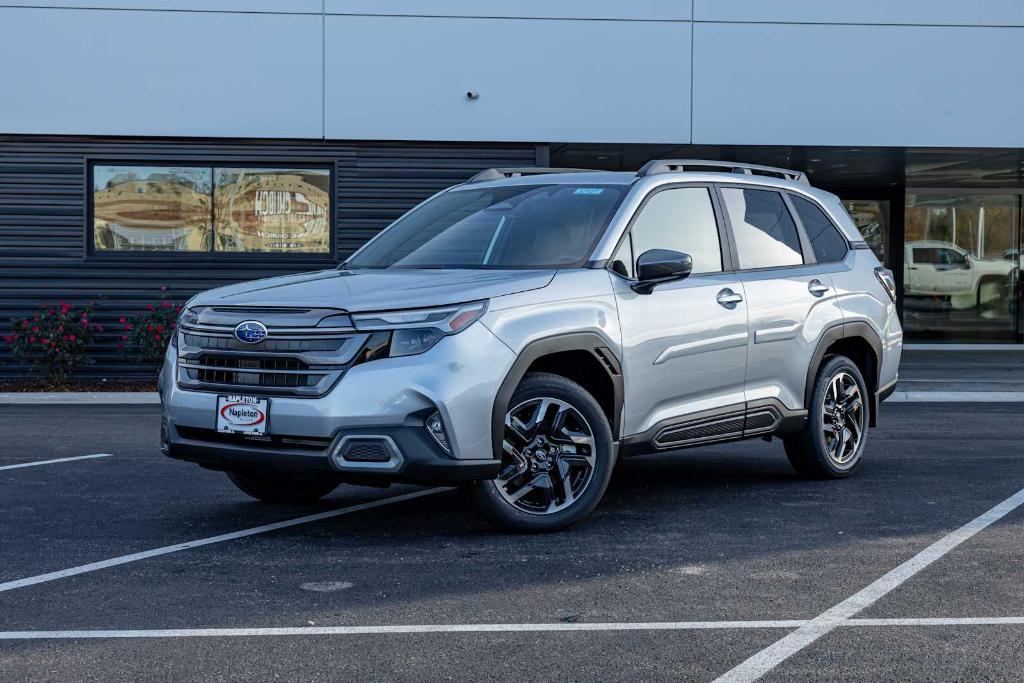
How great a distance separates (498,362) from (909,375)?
12.4 meters

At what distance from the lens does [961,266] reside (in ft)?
75.3

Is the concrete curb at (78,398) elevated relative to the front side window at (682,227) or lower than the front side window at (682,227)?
lower

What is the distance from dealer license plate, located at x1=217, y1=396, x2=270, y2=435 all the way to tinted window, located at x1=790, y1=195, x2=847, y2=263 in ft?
12.8

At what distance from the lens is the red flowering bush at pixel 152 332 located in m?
16.2

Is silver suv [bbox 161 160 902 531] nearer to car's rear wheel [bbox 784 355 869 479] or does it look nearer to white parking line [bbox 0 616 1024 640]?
car's rear wheel [bbox 784 355 869 479]

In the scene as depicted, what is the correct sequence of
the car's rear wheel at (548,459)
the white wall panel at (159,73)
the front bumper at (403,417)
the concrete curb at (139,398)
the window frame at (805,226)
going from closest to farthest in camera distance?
the front bumper at (403,417) → the car's rear wheel at (548,459) → the window frame at (805,226) → the concrete curb at (139,398) → the white wall panel at (159,73)

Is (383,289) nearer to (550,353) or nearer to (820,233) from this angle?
(550,353)

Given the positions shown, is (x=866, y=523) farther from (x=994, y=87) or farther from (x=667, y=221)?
(x=994, y=87)

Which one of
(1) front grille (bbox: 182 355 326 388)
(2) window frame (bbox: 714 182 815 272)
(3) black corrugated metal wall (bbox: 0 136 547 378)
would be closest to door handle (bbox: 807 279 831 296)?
(2) window frame (bbox: 714 182 815 272)

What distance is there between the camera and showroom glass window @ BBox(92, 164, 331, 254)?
17344 millimetres

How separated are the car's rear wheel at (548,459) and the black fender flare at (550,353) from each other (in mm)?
135

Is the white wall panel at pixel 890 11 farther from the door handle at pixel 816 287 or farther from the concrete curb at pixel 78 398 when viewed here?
the door handle at pixel 816 287

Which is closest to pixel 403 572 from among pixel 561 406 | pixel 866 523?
pixel 561 406

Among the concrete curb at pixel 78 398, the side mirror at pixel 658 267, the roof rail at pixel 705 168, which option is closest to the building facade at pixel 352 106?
the concrete curb at pixel 78 398
